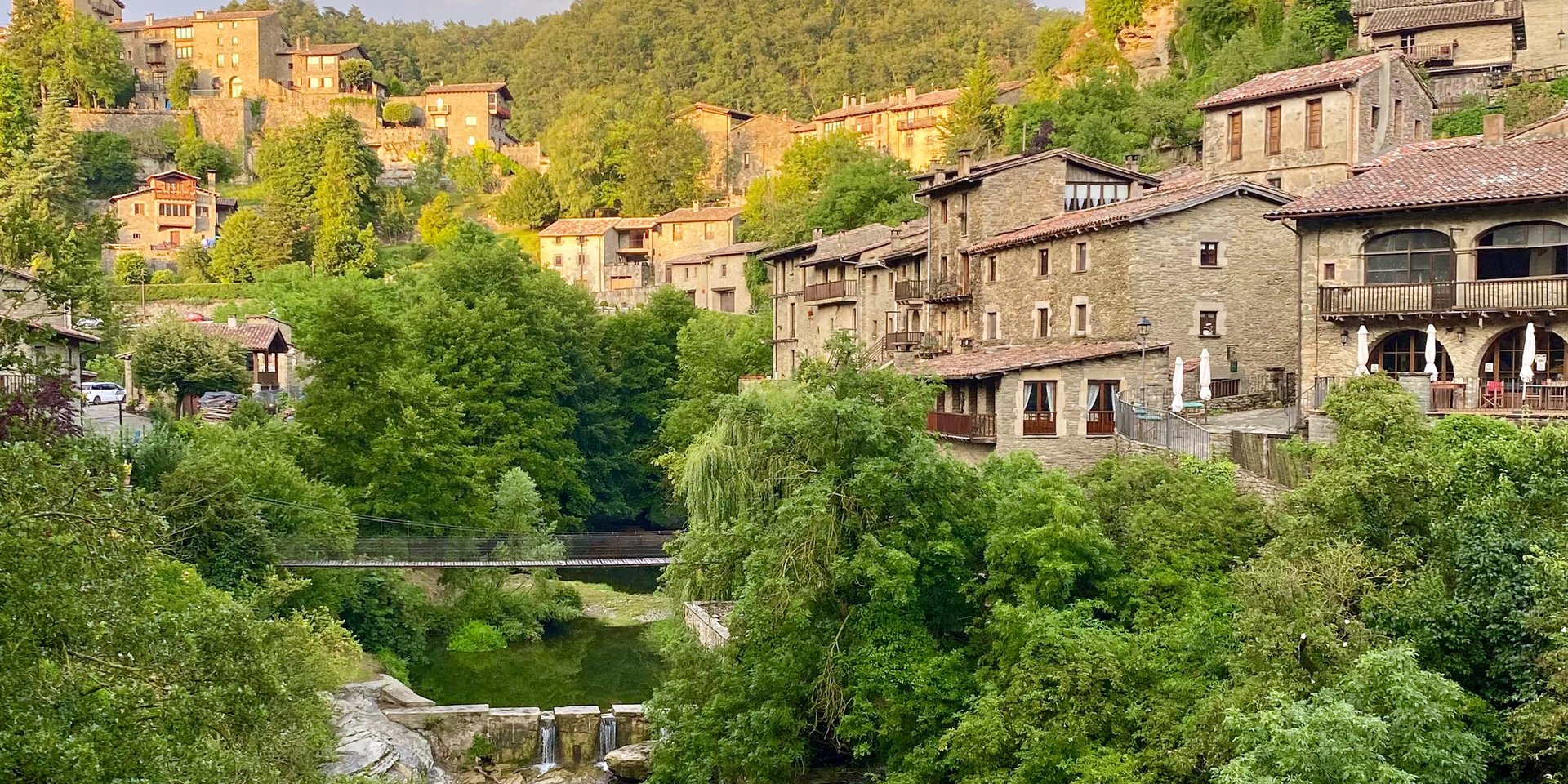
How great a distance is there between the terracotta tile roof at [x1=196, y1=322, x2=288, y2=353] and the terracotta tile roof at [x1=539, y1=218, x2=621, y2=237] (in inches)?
1110

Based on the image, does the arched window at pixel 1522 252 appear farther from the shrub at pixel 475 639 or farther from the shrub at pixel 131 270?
the shrub at pixel 131 270

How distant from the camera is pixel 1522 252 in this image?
3133 centimetres

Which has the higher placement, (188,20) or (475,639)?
(188,20)

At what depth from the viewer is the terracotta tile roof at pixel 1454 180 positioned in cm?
3075

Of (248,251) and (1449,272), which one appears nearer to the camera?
(1449,272)

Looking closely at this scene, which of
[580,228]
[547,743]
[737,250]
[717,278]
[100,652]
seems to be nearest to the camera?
[100,652]

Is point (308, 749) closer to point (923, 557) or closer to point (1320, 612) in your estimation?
point (923, 557)

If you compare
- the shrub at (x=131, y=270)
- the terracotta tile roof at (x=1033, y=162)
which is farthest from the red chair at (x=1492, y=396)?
the shrub at (x=131, y=270)

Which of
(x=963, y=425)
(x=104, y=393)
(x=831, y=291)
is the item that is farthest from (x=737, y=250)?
(x=963, y=425)

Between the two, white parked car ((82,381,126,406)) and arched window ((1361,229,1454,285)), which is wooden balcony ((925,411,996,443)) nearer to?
arched window ((1361,229,1454,285))

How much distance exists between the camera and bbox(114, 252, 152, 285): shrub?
9112 centimetres

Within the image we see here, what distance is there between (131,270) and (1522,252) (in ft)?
264

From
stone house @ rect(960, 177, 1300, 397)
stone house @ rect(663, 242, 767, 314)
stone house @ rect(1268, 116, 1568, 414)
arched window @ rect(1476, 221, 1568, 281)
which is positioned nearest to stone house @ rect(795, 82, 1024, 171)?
stone house @ rect(663, 242, 767, 314)

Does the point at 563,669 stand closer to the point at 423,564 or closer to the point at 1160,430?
the point at 423,564
